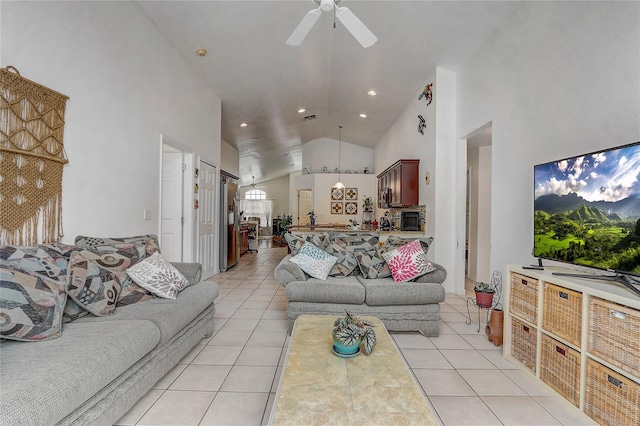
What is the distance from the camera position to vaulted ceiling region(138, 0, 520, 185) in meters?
3.36

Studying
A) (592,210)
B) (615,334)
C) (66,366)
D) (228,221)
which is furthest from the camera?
(228,221)

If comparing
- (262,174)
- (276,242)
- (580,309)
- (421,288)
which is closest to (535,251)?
(580,309)

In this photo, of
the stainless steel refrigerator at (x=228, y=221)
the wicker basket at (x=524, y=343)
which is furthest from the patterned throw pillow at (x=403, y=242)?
the stainless steel refrigerator at (x=228, y=221)

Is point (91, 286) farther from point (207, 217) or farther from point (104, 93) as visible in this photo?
point (207, 217)

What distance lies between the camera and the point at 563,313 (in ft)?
6.33

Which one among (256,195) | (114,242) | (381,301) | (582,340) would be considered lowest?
(381,301)

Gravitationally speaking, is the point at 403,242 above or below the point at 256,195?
below

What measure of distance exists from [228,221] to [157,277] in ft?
13.2

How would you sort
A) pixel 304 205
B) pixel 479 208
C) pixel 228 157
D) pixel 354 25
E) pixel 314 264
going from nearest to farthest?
pixel 354 25
pixel 314 264
pixel 479 208
pixel 228 157
pixel 304 205

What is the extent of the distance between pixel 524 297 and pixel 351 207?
7602 mm

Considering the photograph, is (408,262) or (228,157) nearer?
(408,262)

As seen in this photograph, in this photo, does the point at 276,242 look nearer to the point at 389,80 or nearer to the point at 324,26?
the point at 389,80

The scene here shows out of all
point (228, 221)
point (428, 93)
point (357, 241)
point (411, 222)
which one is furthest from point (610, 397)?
point (228, 221)

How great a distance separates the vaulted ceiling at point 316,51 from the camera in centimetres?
336
